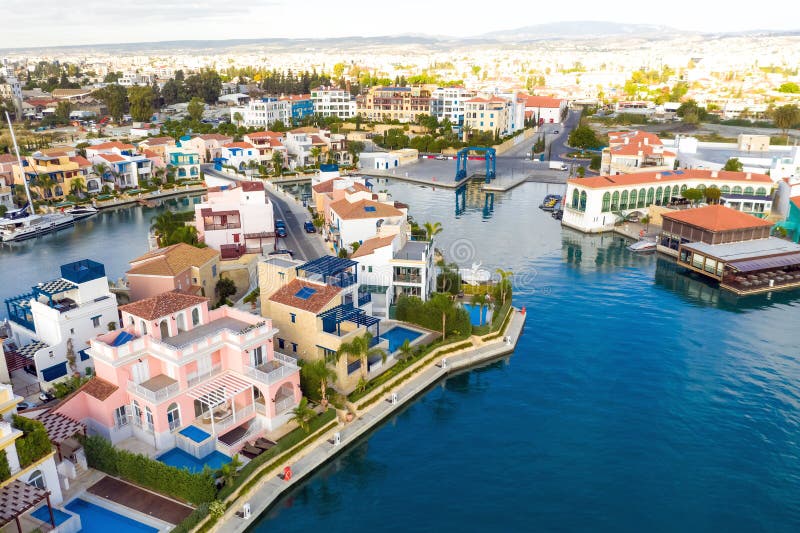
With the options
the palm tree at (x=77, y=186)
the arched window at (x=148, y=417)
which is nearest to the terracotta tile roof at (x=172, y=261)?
the arched window at (x=148, y=417)

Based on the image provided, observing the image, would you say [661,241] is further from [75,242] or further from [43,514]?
[75,242]

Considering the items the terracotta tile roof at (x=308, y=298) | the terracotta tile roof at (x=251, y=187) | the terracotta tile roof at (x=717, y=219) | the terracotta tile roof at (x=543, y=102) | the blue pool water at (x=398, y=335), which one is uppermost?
the terracotta tile roof at (x=543, y=102)

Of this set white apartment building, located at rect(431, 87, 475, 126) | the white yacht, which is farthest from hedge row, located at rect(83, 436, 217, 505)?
white apartment building, located at rect(431, 87, 475, 126)

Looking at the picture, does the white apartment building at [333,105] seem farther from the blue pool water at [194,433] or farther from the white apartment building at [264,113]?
the blue pool water at [194,433]

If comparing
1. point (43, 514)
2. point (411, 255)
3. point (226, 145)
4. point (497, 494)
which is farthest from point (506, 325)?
point (226, 145)

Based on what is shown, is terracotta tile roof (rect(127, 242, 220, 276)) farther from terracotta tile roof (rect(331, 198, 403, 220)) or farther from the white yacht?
the white yacht

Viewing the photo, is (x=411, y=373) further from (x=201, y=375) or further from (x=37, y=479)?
(x=37, y=479)
